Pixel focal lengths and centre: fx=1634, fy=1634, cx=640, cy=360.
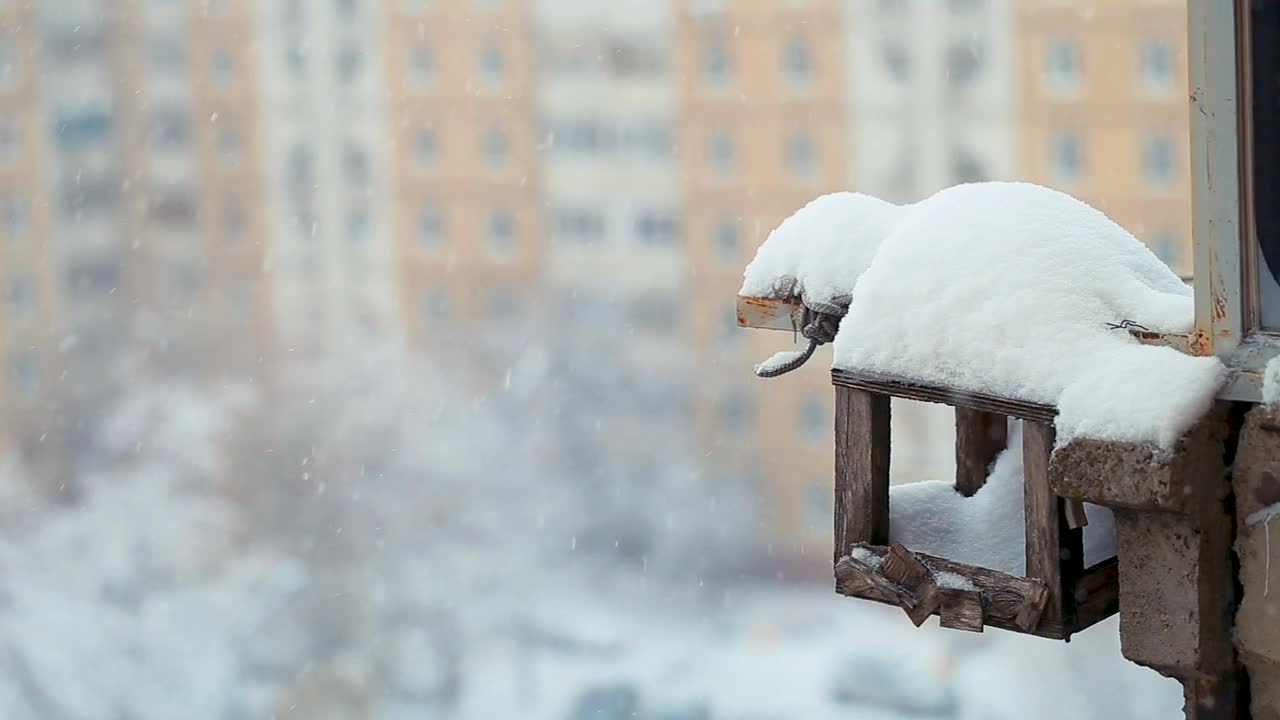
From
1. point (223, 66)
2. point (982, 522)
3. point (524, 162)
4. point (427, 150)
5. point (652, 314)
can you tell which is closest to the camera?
point (982, 522)

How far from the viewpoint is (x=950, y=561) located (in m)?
3.83

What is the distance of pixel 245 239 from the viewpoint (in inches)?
1925

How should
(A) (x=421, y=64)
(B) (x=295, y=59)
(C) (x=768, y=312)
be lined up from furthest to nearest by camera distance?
(B) (x=295, y=59), (A) (x=421, y=64), (C) (x=768, y=312)

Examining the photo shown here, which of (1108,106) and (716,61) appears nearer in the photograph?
(1108,106)

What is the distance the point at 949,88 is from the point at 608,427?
13249 mm

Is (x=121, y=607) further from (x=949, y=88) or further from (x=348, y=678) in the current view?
(x=949, y=88)

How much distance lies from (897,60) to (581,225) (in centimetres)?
1034

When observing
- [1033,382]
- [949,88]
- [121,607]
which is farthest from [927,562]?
Answer: [121,607]

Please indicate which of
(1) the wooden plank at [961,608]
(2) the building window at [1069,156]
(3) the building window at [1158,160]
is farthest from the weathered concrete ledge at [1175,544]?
(2) the building window at [1069,156]

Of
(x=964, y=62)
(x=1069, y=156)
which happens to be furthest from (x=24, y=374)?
(x=1069, y=156)

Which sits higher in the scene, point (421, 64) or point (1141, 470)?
point (421, 64)

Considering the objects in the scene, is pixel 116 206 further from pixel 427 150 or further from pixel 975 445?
pixel 975 445

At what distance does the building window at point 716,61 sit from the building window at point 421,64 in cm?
875

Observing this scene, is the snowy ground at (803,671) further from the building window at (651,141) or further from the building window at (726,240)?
the building window at (651,141)
